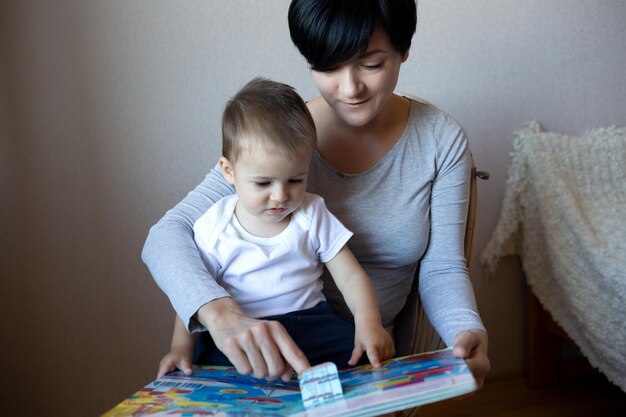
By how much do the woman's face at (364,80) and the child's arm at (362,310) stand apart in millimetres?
244

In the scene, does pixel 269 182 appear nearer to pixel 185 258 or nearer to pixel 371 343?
pixel 185 258

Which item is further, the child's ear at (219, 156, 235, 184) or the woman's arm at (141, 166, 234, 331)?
the child's ear at (219, 156, 235, 184)

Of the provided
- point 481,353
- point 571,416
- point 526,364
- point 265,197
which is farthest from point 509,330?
point 265,197

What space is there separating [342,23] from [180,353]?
0.58 metres

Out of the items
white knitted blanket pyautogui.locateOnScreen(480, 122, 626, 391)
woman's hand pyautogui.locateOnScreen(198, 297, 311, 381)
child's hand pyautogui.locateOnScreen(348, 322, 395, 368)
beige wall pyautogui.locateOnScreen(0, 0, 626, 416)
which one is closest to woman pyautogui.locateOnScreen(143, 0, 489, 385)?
woman's hand pyautogui.locateOnScreen(198, 297, 311, 381)

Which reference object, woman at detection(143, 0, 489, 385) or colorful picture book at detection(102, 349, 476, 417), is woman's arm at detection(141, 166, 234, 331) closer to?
woman at detection(143, 0, 489, 385)

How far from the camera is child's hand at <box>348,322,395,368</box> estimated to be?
0.98 metres

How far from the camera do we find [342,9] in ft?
3.45

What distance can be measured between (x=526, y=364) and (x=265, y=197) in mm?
1359

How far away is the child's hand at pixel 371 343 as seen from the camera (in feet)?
3.23

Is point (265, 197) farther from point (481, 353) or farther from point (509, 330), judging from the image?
point (509, 330)

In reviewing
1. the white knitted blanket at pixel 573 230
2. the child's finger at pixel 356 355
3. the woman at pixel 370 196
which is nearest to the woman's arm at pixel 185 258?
the woman at pixel 370 196

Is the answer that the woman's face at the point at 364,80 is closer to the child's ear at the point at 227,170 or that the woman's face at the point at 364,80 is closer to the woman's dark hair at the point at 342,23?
the woman's dark hair at the point at 342,23

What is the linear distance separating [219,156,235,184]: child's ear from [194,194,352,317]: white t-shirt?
45mm
